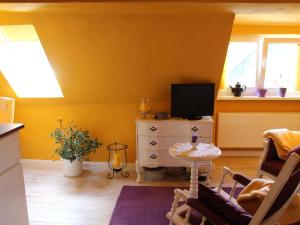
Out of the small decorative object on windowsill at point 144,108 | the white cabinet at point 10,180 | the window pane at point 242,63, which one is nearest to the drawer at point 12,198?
the white cabinet at point 10,180

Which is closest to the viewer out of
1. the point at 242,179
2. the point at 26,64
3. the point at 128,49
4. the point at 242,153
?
the point at 242,179

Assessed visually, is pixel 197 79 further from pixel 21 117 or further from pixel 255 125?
pixel 21 117

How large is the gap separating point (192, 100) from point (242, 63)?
1.36 m

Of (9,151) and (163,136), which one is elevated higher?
(9,151)

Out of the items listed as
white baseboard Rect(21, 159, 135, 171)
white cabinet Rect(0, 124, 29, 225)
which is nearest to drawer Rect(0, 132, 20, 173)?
white cabinet Rect(0, 124, 29, 225)

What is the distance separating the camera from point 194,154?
2436 mm

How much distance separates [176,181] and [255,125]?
1.55 metres

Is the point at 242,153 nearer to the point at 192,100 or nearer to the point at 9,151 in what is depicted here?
the point at 192,100

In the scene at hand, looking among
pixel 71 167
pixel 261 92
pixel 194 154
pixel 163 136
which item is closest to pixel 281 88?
pixel 261 92

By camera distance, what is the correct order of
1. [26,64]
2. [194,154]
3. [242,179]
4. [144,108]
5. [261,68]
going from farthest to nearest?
[261,68] → [26,64] → [144,108] → [194,154] → [242,179]

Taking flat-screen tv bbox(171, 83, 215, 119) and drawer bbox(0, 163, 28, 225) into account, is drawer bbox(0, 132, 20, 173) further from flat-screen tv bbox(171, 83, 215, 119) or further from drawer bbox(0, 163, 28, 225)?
flat-screen tv bbox(171, 83, 215, 119)

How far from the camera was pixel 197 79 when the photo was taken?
339 centimetres

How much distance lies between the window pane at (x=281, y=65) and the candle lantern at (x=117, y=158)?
242cm

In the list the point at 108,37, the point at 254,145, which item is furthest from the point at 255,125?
the point at 108,37
